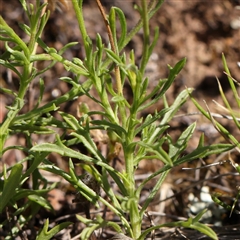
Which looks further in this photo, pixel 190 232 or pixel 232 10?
pixel 232 10

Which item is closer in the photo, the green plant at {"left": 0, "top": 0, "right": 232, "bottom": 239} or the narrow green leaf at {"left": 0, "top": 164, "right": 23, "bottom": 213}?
the green plant at {"left": 0, "top": 0, "right": 232, "bottom": 239}

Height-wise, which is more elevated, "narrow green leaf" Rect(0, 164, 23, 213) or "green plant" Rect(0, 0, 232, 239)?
"green plant" Rect(0, 0, 232, 239)

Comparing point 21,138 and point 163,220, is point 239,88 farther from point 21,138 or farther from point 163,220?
point 21,138

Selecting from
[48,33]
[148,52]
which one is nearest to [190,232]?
[148,52]

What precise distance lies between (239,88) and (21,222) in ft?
5.87

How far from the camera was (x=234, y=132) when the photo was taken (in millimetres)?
2881

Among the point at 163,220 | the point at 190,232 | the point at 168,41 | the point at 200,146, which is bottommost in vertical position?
the point at 163,220

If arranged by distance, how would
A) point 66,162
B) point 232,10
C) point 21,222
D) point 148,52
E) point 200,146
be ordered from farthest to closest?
point 232,10 → point 66,162 → point 21,222 → point 200,146 → point 148,52

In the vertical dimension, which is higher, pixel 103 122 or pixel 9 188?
pixel 103 122

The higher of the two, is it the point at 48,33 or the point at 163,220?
the point at 48,33

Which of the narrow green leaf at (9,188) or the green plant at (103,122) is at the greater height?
the green plant at (103,122)

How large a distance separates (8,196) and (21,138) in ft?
3.99

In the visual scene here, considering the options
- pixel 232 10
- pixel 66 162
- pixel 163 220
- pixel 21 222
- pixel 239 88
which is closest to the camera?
pixel 21 222

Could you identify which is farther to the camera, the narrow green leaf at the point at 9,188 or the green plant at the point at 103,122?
the narrow green leaf at the point at 9,188
